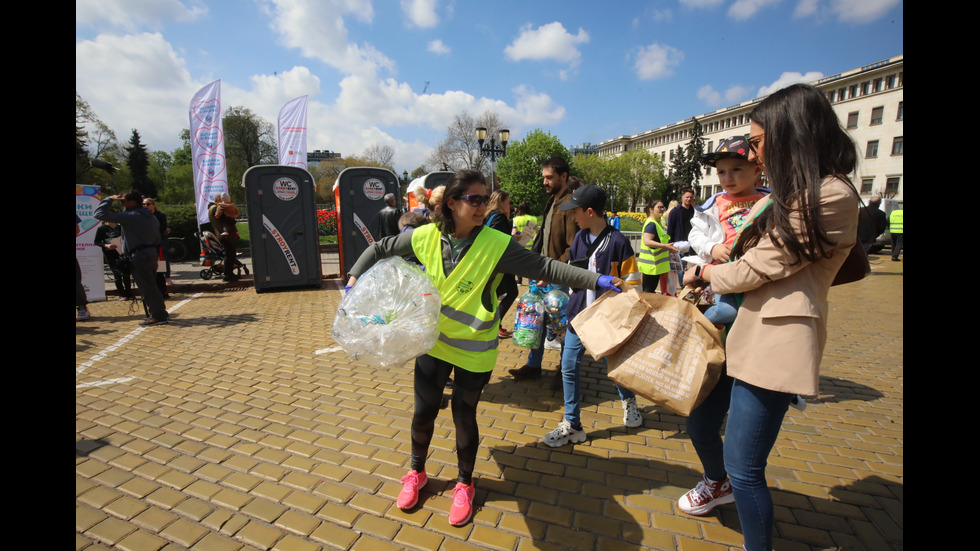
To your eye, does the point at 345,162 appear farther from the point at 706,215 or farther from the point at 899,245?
the point at 706,215

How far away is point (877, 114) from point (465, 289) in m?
65.3

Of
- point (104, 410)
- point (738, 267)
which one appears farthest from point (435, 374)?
point (104, 410)

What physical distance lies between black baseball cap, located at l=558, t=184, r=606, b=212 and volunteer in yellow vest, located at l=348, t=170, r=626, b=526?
98cm

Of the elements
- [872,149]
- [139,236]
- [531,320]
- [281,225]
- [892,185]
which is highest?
[872,149]

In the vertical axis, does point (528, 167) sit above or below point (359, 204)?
above

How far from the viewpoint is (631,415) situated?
3543 millimetres

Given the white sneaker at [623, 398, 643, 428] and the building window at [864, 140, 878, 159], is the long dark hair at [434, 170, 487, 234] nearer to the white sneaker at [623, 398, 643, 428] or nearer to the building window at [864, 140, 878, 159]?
the white sneaker at [623, 398, 643, 428]

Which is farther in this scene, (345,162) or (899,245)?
(345,162)

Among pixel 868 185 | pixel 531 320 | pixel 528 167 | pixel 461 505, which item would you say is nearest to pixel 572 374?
pixel 531 320

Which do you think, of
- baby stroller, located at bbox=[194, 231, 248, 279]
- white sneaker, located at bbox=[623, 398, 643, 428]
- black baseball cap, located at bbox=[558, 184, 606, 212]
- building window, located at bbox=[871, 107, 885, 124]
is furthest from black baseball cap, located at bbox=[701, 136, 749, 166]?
building window, located at bbox=[871, 107, 885, 124]

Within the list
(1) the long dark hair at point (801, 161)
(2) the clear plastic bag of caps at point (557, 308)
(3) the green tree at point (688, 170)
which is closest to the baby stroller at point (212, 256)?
(2) the clear plastic bag of caps at point (557, 308)

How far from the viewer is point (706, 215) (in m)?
2.28

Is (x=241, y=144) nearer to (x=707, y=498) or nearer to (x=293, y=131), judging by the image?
(x=293, y=131)
